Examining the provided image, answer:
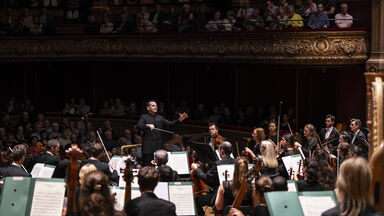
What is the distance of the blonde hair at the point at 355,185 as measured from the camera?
4199 mm

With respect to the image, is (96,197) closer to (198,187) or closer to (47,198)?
(47,198)

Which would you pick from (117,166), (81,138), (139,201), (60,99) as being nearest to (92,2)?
(60,99)

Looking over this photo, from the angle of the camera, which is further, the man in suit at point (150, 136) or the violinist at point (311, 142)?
the man in suit at point (150, 136)

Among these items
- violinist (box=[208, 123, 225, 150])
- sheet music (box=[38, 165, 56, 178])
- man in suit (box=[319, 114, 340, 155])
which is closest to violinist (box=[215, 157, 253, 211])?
sheet music (box=[38, 165, 56, 178])

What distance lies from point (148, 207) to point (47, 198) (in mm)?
1433

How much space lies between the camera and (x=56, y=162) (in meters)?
8.84

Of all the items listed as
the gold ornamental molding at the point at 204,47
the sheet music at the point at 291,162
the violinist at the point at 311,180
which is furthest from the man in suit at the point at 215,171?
the gold ornamental molding at the point at 204,47

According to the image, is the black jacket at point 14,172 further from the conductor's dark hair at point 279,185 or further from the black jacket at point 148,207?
the conductor's dark hair at point 279,185

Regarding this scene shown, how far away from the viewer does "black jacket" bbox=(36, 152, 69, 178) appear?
27.4 ft

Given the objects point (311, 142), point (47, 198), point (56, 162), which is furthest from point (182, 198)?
point (311, 142)

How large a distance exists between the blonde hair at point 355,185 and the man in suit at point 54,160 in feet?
15.9

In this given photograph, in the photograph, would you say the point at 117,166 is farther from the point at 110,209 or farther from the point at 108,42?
the point at 108,42

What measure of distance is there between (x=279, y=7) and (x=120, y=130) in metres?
6.40

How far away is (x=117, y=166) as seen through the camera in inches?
340
